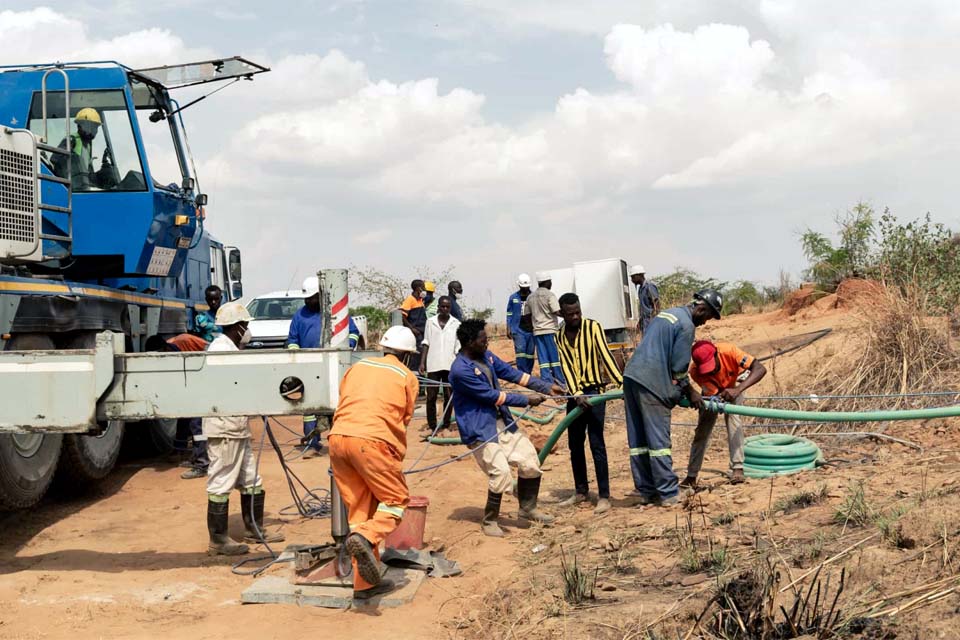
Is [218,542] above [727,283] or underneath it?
underneath

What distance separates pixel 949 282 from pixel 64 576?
9568mm

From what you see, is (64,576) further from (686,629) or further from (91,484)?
(686,629)

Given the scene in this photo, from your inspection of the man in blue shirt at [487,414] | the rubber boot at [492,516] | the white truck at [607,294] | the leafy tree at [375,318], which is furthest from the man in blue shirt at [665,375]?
the leafy tree at [375,318]

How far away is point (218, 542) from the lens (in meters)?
7.09

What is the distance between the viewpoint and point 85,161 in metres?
9.15

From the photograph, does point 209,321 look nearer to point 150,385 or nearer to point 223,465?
point 223,465

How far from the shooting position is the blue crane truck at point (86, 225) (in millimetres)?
7223

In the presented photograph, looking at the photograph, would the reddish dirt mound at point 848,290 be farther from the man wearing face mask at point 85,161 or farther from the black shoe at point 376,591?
the black shoe at point 376,591

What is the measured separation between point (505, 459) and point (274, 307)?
1010 centimetres

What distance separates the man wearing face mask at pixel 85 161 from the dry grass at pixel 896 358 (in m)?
7.73

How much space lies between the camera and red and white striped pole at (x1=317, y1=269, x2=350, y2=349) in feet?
20.6

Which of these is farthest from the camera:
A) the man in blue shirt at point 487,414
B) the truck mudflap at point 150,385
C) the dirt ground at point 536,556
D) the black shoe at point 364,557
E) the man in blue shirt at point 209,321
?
the man in blue shirt at point 209,321

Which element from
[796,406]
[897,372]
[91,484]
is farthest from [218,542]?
[897,372]

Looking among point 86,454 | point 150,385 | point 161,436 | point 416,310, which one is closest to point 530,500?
point 150,385
